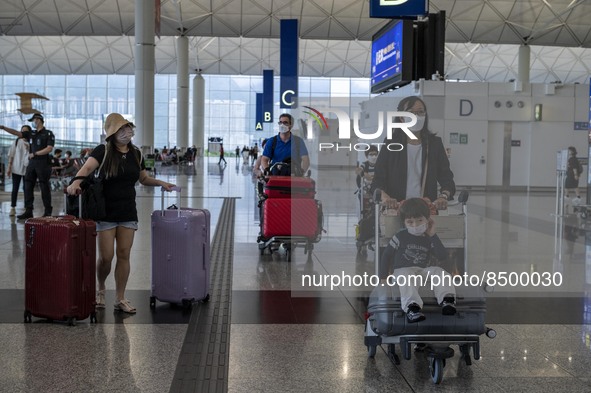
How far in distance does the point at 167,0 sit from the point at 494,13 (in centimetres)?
1956

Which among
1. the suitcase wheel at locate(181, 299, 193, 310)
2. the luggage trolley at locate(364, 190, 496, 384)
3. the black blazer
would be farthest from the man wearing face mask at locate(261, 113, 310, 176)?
the luggage trolley at locate(364, 190, 496, 384)

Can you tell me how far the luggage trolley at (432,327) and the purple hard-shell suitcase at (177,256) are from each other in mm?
2153

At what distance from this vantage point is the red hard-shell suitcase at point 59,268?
226 inches

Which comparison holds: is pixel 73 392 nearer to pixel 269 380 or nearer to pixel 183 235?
pixel 269 380

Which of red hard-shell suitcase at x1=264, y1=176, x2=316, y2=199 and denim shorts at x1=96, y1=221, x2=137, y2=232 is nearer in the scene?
denim shorts at x1=96, y1=221, x2=137, y2=232

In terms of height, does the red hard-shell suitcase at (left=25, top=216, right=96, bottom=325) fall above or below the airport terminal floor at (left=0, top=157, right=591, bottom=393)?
above

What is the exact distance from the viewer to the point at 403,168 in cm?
576

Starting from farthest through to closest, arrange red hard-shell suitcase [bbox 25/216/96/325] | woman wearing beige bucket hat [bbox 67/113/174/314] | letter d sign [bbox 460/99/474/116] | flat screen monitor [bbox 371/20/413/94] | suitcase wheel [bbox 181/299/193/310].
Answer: letter d sign [bbox 460/99/474/116] < flat screen monitor [bbox 371/20/413/94] < suitcase wheel [bbox 181/299/193/310] < woman wearing beige bucket hat [bbox 67/113/174/314] < red hard-shell suitcase [bbox 25/216/96/325]

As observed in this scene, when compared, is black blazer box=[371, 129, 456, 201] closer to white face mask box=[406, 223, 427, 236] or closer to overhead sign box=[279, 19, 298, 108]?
white face mask box=[406, 223, 427, 236]

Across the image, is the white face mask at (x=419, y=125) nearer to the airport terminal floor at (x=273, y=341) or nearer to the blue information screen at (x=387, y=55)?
the airport terminal floor at (x=273, y=341)

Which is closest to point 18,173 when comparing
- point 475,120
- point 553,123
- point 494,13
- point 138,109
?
point 138,109

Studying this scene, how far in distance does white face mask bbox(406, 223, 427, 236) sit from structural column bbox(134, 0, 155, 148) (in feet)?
80.0

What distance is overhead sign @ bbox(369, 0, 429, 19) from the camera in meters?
8.41

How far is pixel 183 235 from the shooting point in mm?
6570
